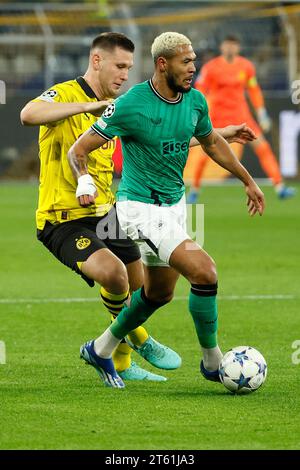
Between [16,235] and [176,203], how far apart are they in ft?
32.4

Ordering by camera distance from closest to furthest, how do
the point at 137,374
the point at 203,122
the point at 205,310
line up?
1. the point at 205,310
2. the point at 203,122
3. the point at 137,374

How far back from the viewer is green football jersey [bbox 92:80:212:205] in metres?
7.07

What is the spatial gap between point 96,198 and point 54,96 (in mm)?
697

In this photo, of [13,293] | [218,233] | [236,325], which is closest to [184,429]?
[236,325]

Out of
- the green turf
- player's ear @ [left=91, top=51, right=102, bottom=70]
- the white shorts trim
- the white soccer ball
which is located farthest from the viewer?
player's ear @ [left=91, top=51, right=102, bottom=70]

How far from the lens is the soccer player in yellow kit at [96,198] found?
24.4ft

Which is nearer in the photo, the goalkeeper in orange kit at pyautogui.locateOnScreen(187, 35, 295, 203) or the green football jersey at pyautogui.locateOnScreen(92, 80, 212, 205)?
the green football jersey at pyautogui.locateOnScreen(92, 80, 212, 205)

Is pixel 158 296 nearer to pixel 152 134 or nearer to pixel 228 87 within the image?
pixel 152 134

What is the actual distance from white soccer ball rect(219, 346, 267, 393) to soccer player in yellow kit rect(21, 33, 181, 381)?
2.10 ft

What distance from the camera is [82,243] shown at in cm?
742

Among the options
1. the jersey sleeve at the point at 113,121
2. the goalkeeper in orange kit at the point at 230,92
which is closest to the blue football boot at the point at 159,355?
the jersey sleeve at the point at 113,121

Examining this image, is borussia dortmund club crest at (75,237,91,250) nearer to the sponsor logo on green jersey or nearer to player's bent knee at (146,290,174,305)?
player's bent knee at (146,290,174,305)

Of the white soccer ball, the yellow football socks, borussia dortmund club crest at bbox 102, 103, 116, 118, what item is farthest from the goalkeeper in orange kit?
the white soccer ball

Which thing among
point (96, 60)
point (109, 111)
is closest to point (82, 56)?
point (96, 60)
